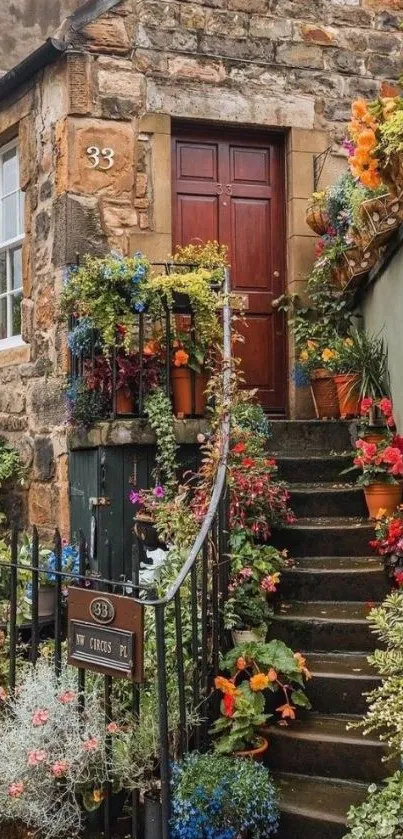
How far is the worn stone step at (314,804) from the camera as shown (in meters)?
3.63

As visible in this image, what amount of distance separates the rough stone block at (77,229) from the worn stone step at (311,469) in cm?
210

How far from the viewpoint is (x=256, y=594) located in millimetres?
4645

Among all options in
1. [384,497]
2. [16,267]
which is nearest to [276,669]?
[384,497]

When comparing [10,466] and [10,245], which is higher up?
[10,245]

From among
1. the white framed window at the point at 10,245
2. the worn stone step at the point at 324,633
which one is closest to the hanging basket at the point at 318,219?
the white framed window at the point at 10,245

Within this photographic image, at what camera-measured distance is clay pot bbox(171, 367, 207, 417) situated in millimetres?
5949

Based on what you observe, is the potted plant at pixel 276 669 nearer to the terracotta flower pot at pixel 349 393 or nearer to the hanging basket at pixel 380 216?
the terracotta flower pot at pixel 349 393

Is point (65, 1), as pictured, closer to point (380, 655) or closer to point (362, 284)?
point (362, 284)

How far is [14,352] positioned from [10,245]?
95cm

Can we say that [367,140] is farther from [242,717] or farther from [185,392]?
[242,717]

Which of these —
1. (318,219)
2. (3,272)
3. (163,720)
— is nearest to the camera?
(163,720)

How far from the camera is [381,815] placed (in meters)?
3.40

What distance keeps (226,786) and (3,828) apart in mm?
950

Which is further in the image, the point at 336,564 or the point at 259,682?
the point at 336,564
